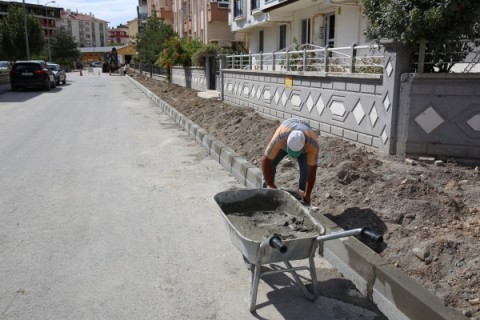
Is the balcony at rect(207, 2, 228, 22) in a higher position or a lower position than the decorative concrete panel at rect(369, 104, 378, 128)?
higher

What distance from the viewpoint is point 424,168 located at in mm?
5605

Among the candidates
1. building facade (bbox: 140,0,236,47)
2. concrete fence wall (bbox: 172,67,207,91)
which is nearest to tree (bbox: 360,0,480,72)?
concrete fence wall (bbox: 172,67,207,91)

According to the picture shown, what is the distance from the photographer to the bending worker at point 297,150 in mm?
4086

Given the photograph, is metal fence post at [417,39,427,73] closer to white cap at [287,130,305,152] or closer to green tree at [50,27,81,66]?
white cap at [287,130,305,152]

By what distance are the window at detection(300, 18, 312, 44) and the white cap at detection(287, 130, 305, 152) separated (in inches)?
684

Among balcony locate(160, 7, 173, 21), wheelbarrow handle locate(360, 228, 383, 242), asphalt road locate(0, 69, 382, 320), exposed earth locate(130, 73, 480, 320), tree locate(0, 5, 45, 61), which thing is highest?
balcony locate(160, 7, 173, 21)

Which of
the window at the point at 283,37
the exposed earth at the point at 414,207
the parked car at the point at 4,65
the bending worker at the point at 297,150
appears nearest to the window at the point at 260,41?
the window at the point at 283,37

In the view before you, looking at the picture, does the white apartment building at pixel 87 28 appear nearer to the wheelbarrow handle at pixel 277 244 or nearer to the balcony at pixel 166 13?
the balcony at pixel 166 13

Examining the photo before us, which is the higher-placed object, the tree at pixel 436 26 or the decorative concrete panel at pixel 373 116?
the tree at pixel 436 26

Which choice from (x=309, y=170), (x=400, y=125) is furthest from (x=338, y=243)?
(x=400, y=125)

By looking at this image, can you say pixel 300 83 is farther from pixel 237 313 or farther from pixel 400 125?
pixel 237 313

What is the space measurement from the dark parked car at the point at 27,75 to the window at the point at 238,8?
42.1ft

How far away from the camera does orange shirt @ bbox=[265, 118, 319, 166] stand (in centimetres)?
425

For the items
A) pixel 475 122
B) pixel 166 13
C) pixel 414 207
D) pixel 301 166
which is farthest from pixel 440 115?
pixel 166 13
